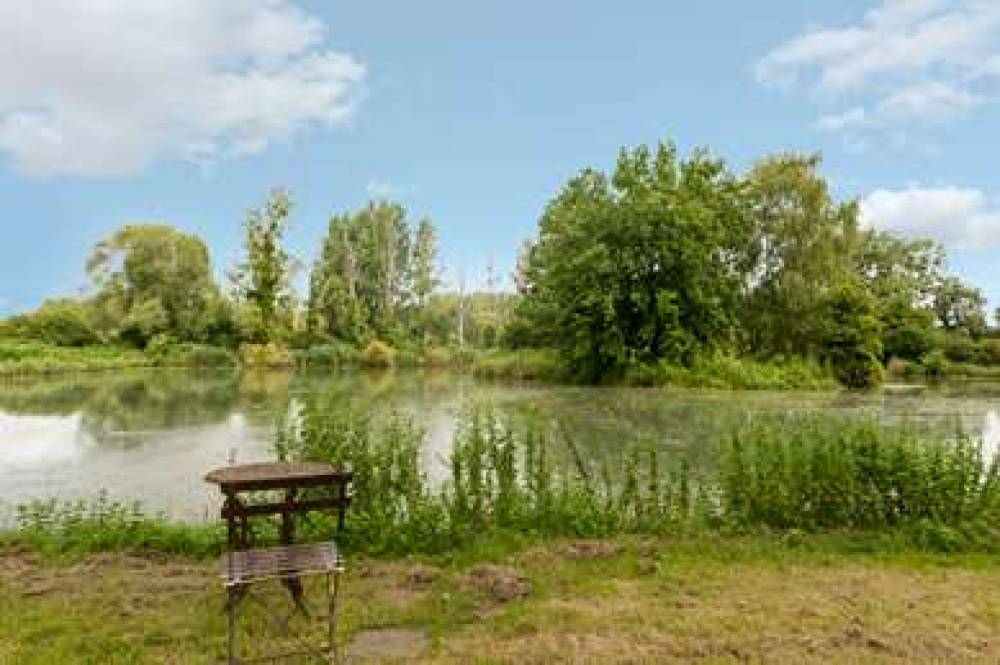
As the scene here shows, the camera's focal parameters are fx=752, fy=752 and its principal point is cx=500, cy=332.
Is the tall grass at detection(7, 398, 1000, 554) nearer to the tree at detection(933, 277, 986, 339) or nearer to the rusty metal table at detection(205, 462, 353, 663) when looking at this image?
the rusty metal table at detection(205, 462, 353, 663)

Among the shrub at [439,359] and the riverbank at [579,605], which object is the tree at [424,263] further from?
the riverbank at [579,605]

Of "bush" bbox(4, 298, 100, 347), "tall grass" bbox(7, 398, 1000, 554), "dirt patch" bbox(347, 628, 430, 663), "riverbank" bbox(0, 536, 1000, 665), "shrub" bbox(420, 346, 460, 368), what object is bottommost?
"dirt patch" bbox(347, 628, 430, 663)

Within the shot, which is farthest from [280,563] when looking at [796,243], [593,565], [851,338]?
[796,243]

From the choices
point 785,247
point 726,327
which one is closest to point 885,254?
point 785,247

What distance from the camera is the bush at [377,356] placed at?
39.8 m

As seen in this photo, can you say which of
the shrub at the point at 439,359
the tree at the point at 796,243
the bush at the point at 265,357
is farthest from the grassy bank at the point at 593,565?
the shrub at the point at 439,359

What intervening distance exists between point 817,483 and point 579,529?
180 cm

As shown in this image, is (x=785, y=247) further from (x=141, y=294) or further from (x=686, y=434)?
(x=141, y=294)

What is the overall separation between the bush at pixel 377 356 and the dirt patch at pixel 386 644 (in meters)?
36.1

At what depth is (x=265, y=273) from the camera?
41312 millimetres

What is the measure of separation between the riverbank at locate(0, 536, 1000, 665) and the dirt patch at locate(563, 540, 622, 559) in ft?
0.05

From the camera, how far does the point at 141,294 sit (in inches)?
1704

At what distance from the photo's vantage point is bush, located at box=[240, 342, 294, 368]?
36844 millimetres

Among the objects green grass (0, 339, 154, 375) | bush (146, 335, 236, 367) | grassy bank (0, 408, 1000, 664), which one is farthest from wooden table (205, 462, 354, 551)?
bush (146, 335, 236, 367)
